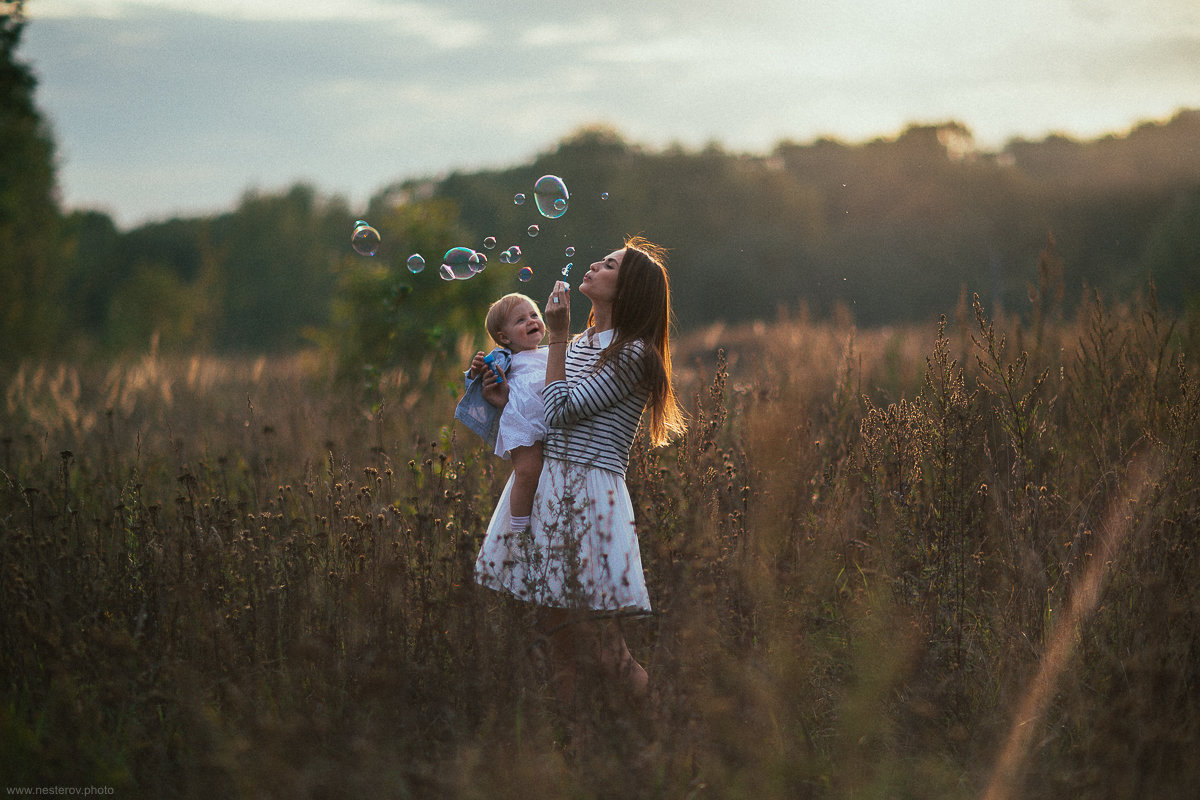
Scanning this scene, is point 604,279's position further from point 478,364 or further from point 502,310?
point 478,364

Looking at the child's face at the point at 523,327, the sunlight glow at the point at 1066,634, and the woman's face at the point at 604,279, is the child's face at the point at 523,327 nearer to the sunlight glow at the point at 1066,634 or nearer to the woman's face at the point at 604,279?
the woman's face at the point at 604,279

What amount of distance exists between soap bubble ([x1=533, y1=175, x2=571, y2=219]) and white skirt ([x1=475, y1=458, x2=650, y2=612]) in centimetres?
145

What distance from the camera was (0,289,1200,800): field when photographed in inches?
98.5

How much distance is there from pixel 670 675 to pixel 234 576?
1875mm

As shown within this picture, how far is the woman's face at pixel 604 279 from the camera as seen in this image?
327 cm

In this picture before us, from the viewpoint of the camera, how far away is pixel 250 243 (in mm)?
59531

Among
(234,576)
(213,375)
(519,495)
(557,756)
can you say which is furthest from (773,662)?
(213,375)

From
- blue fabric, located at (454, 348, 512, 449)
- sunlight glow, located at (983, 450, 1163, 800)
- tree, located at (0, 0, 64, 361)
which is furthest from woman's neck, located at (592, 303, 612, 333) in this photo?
tree, located at (0, 0, 64, 361)

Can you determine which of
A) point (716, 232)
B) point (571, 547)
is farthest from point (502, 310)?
point (716, 232)

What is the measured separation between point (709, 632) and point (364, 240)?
278cm

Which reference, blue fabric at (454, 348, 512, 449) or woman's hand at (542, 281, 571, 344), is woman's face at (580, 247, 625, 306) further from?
blue fabric at (454, 348, 512, 449)

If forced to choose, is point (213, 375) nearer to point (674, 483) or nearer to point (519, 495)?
point (674, 483)

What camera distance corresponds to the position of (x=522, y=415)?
319 centimetres

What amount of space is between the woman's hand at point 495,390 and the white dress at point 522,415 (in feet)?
0.11
